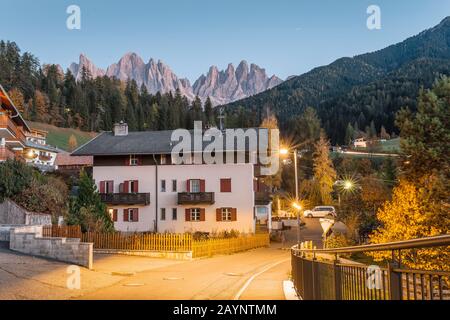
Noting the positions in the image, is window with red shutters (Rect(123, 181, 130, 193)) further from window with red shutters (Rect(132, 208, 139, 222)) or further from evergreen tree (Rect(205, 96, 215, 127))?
evergreen tree (Rect(205, 96, 215, 127))

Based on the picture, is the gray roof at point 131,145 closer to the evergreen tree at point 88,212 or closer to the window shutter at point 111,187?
the window shutter at point 111,187

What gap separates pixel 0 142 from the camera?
143 ft

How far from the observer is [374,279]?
5.73 metres

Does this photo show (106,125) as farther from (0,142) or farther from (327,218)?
(327,218)

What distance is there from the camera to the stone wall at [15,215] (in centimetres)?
2873

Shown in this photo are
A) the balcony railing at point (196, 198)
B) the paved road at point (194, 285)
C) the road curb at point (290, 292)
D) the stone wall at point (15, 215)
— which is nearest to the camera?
the road curb at point (290, 292)

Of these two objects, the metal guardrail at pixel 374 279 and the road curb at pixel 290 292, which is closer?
the metal guardrail at pixel 374 279

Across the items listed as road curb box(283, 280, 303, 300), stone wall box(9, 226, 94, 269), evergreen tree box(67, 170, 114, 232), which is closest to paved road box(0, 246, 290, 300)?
road curb box(283, 280, 303, 300)

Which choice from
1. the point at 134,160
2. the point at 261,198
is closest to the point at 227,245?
the point at 261,198

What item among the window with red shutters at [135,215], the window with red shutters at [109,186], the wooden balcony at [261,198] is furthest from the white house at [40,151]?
the wooden balcony at [261,198]

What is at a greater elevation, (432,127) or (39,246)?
(432,127)

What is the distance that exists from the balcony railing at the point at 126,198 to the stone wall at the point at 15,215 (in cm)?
1898

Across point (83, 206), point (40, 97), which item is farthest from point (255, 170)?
point (40, 97)

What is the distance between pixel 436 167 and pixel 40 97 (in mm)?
130366
